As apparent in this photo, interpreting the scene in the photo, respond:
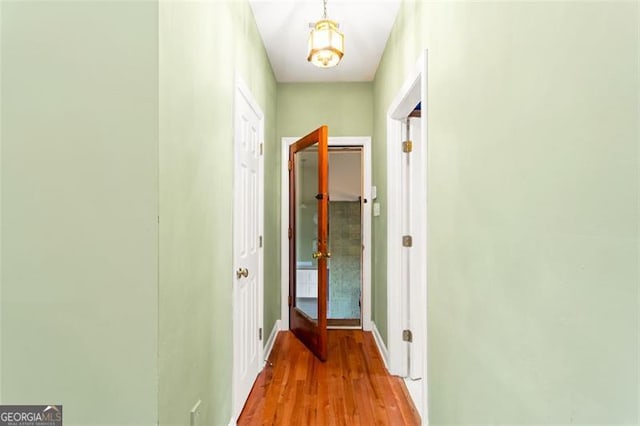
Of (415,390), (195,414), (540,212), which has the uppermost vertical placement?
(540,212)

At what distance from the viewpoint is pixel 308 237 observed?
3395mm

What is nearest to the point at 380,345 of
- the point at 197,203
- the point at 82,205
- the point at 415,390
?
the point at 415,390

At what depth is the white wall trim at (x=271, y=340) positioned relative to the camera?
2750 millimetres

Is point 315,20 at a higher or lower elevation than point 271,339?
higher

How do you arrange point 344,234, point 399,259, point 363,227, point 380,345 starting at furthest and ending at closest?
point 344,234 < point 363,227 < point 380,345 < point 399,259

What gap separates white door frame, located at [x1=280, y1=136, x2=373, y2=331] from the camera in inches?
133

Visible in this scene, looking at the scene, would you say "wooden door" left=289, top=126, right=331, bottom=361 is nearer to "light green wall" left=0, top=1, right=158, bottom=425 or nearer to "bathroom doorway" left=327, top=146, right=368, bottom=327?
"bathroom doorway" left=327, top=146, right=368, bottom=327

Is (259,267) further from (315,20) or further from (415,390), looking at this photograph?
(315,20)

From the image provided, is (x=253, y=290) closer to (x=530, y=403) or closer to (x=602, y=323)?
(x=530, y=403)

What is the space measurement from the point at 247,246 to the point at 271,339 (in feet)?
4.10

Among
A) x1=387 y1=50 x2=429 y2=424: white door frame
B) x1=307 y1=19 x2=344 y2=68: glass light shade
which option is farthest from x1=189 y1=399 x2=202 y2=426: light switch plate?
x1=307 y1=19 x2=344 y2=68: glass light shade

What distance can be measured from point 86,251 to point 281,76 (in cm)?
277

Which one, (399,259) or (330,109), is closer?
(399,259)

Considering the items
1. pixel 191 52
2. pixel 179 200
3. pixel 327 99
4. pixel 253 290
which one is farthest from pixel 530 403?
pixel 327 99
